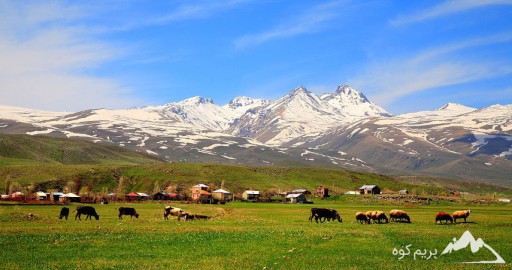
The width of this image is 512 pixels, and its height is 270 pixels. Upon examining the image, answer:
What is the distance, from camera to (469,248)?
33.4 metres

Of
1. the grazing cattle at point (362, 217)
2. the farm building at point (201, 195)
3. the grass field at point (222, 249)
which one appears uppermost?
the farm building at point (201, 195)

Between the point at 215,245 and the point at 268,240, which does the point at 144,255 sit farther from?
the point at 268,240

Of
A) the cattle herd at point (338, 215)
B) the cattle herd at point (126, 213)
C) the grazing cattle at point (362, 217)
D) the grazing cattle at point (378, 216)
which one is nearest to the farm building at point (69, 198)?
the cattle herd at point (126, 213)

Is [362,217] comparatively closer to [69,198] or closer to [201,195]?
[201,195]

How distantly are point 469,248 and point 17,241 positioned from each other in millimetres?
33561

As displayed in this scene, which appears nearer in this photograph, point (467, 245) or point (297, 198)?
point (467, 245)

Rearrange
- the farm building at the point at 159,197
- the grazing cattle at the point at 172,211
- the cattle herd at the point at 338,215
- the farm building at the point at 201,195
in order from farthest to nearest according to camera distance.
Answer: the farm building at the point at 159,197 < the farm building at the point at 201,195 < the grazing cattle at the point at 172,211 < the cattle herd at the point at 338,215

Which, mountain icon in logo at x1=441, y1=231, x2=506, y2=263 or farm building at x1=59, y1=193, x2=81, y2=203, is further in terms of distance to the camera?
farm building at x1=59, y1=193, x2=81, y2=203

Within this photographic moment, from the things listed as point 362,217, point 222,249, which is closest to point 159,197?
point 362,217

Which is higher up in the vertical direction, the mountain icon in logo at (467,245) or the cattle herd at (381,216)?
the cattle herd at (381,216)

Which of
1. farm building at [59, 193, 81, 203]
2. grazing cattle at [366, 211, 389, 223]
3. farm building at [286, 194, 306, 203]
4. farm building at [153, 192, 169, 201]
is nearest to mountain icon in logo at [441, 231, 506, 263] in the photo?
grazing cattle at [366, 211, 389, 223]

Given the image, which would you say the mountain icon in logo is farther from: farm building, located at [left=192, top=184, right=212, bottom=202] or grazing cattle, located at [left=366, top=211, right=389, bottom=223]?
farm building, located at [left=192, top=184, right=212, bottom=202]

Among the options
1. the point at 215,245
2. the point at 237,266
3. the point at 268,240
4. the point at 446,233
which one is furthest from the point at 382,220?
the point at 237,266

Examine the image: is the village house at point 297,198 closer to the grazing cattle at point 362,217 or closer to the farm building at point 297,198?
the farm building at point 297,198
